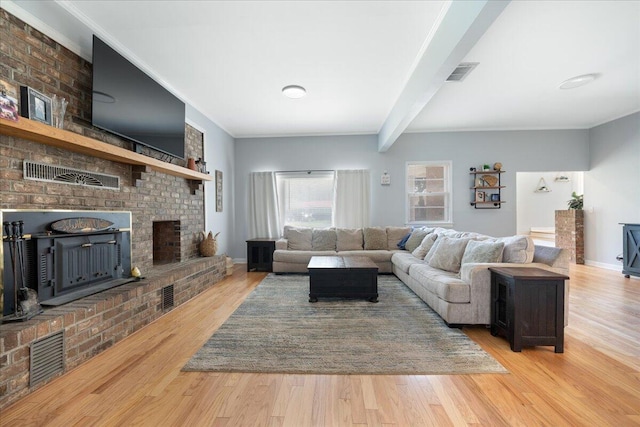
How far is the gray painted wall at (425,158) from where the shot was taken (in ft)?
17.6

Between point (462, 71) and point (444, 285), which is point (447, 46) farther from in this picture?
point (444, 285)

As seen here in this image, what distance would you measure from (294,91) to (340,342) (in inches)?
118

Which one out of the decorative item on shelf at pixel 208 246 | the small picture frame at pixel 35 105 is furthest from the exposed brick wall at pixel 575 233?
the small picture frame at pixel 35 105

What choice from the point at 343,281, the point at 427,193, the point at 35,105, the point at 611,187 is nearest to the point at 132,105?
the point at 35,105

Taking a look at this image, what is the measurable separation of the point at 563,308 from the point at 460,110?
341 cm

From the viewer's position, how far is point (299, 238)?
5.05 m

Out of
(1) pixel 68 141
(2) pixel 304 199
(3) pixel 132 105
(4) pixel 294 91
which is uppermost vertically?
(4) pixel 294 91

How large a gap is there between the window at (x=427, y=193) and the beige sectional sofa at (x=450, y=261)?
858 millimetres

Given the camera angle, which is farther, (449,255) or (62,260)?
(449,255)

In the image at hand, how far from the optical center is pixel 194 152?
4172 millimetres

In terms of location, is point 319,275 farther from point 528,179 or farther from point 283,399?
point 528,179

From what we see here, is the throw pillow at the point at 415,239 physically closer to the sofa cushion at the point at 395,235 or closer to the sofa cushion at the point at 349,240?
the sofa cushion at the point at 395,235

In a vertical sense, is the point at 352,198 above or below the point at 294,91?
below

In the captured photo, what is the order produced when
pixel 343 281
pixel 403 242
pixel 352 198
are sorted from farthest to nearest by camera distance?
pixel 352 198
pixel 403 242
pixel 343 281
